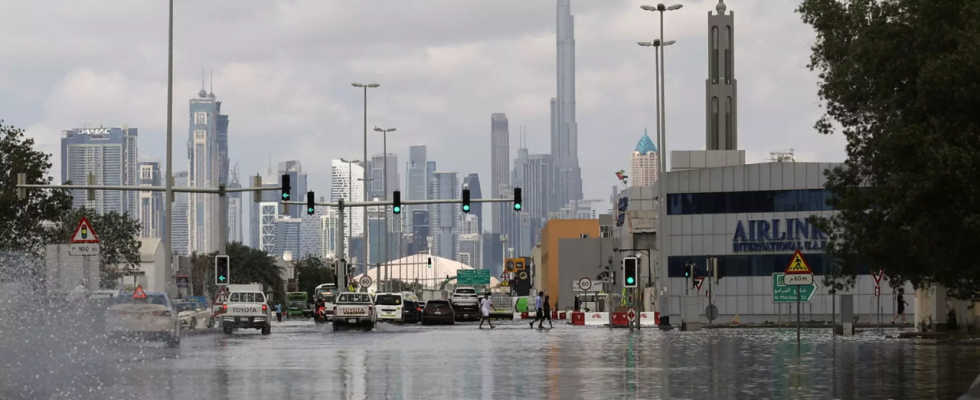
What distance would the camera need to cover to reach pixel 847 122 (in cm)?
4047

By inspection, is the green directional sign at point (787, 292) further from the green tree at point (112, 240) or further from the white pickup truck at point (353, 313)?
the green tree at point (112, 240)

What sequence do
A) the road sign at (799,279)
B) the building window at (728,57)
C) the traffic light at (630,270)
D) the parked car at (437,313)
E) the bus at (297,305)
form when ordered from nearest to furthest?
the road sign at (799,279) → the traffic light at (630,270) → the parked car at (437,313) → the building window at (728,57) → the bus at (297,305)

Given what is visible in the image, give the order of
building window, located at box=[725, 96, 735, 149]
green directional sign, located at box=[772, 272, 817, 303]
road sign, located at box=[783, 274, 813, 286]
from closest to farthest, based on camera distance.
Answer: road sign, located at box=[783, 274, 813, 286] → green directional sign, located at box=[772, 272, 817, 303] → building window, located at box=[725, 96, 735, 149]

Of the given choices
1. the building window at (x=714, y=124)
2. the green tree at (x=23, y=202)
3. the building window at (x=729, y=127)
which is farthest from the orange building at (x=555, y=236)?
the green tree at (x=23, y=202)

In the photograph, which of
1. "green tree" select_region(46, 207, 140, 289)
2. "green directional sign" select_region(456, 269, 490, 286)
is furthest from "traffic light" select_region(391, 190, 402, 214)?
"green directional sign" select_region(456, 269, 490, 286)

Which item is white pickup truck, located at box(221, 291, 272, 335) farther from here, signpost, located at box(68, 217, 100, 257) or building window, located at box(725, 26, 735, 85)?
building window, located at box(725, 26, 735, 85)

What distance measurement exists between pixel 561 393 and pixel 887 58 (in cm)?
1795

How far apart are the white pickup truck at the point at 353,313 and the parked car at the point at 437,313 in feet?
51.6

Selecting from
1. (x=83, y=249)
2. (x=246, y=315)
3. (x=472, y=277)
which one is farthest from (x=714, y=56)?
(x=83, y=249)

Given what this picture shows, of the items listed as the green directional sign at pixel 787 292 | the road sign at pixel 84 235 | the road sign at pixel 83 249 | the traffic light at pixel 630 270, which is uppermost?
the road sign at pixel 84 235

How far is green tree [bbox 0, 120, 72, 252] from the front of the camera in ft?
201

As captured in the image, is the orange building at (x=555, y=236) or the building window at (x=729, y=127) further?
the orange building at (x=555, y=236)

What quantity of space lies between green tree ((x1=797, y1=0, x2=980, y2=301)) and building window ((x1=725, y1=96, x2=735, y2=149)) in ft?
195

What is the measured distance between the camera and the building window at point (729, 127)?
10138cm
